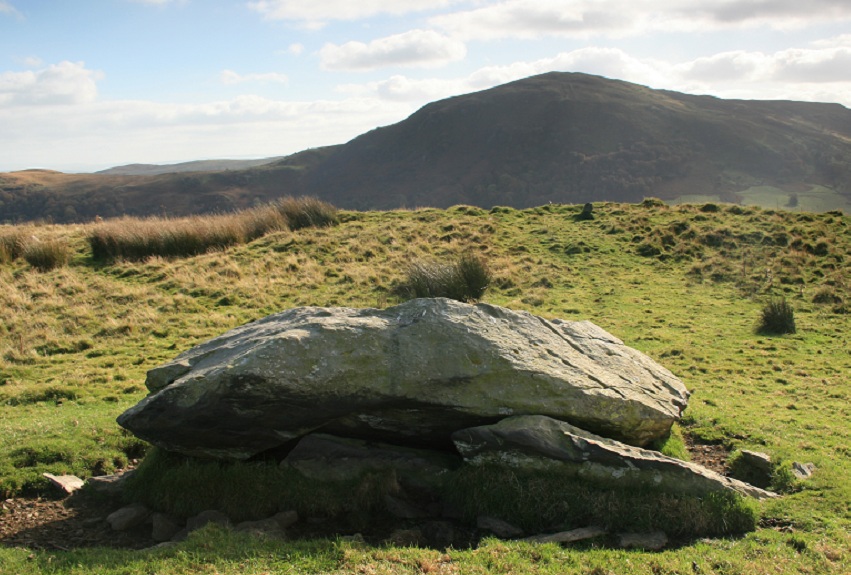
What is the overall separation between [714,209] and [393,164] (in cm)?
13580

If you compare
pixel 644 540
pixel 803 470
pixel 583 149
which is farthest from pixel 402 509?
pixel 583 149

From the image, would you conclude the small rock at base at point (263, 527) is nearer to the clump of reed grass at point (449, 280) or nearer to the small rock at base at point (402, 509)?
the small rock at base at point (402, 509)

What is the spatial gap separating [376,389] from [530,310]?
451 inches

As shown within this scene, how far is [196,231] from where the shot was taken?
2717 centimetres

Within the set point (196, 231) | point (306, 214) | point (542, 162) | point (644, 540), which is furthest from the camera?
point (542, 162)

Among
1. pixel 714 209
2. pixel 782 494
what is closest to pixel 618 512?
pixel 782 494

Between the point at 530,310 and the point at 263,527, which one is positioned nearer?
the point at 263,527

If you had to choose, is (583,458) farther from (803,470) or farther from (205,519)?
(205,519)

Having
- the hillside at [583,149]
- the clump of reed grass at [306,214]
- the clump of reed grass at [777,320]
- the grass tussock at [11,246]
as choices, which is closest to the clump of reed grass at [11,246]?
the grass tussock at [11,246]

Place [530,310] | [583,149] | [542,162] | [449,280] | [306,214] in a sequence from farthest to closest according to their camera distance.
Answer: [542,162], [583,149], [306,214], [449,280], [530,310]

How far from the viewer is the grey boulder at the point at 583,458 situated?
24.8 feet

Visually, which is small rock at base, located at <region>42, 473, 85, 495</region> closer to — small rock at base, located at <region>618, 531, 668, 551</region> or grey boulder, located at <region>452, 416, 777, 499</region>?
grey boulder, located at <region>452, 416, 777, 499</region>

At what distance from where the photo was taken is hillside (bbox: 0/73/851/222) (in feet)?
364

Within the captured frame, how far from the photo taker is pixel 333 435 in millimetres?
8656
